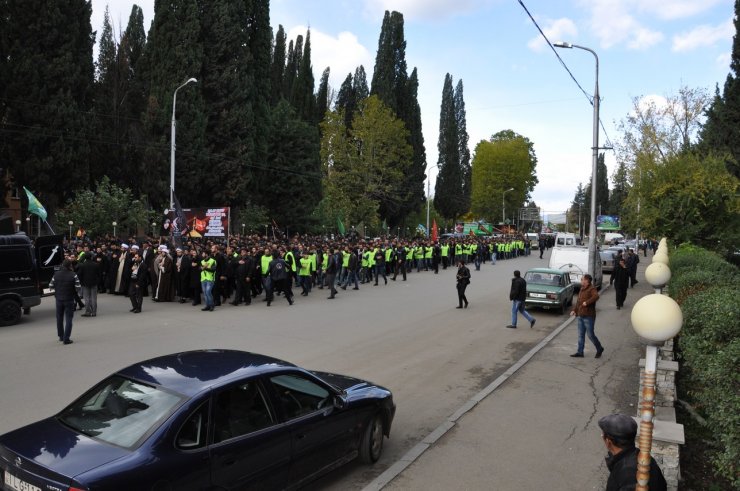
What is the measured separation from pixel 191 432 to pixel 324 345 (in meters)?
7.56

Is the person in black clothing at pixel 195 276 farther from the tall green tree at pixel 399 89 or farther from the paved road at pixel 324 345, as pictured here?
the tall green tree at pixel 399 89

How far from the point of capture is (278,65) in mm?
59500

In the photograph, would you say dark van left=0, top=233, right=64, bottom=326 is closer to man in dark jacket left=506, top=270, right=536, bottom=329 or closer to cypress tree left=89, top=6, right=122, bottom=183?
man in dark jacket left=506, top=270, right=536, bottom=329

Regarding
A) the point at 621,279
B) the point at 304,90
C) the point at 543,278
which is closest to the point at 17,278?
the point at 543,278

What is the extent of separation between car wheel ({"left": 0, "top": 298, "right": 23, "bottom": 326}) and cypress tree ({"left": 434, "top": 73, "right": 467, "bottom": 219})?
61.4 meters

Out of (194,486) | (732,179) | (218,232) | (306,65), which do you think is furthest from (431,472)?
(306,65)

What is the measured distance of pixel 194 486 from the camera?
A: 3.99m

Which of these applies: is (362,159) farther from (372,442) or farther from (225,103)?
(372,442)

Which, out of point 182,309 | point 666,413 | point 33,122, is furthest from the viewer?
point 33,122

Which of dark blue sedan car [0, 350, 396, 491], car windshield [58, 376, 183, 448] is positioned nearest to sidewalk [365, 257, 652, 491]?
dark blue sedan car [0, 350, 396, 491]

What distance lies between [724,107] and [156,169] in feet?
104

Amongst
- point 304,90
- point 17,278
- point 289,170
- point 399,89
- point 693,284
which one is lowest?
point 17,278

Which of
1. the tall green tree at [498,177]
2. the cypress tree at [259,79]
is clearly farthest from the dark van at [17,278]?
the tall green tree at [498,177]

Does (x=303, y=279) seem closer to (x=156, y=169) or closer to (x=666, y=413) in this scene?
(x=666, y=413)
